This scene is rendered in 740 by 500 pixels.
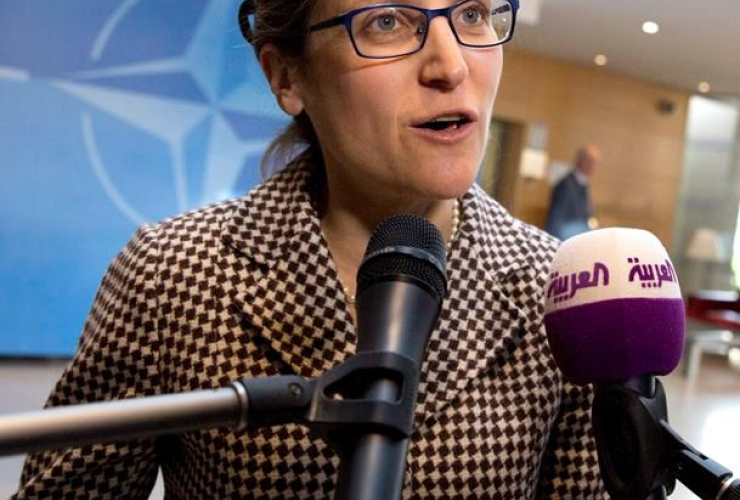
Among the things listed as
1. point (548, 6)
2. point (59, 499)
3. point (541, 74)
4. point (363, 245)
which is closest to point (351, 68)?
point (363, 245)

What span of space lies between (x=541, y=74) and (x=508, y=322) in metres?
1.77

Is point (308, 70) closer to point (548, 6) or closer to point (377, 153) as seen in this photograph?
point (377, 153)

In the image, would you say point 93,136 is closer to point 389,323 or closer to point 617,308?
point 617,308

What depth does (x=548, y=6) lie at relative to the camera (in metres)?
1.79

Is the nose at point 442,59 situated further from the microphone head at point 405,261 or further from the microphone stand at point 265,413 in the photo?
the microphone stand at point 265,413

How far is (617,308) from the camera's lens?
78 cm

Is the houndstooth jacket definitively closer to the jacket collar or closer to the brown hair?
the jacket collar

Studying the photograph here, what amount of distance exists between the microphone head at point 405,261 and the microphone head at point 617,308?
0.57 ft

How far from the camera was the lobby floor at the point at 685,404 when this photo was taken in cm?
325

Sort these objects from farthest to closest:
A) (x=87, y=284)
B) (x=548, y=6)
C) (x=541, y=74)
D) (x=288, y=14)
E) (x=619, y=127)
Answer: (x=619, y=127), (x=87, y=284), (x=541, y=74), (x=548, y=6), (x=288, y=14)

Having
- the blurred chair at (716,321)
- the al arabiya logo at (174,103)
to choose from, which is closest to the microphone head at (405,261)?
the al arabiya logo at (174,103)

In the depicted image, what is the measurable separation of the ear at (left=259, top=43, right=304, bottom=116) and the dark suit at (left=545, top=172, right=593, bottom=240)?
508cm

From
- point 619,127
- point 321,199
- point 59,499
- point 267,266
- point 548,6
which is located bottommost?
point 59,499

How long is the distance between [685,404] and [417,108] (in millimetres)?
4887
